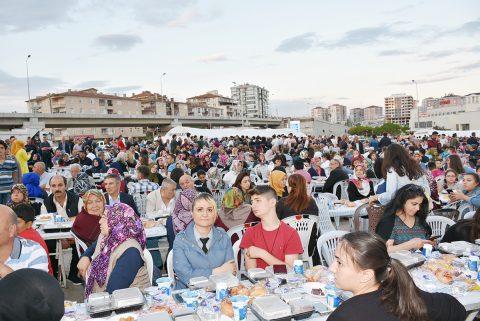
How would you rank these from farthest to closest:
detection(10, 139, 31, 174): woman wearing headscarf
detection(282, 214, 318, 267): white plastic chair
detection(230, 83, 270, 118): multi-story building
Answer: detection(230, 83, 270, 118): multi-story building
detection(10, 139, 31, 174): woman wearing headscarf
detection(282, 214, 318, 267): white plastic chair

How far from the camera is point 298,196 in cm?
488

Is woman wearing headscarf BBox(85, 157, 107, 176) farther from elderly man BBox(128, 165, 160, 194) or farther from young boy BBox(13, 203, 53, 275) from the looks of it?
young boy BBox(13, 203, 53, 275)

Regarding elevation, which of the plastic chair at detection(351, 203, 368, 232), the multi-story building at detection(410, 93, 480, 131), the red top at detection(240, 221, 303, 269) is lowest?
the plastic chair at detection(351, 203, 368, 232)

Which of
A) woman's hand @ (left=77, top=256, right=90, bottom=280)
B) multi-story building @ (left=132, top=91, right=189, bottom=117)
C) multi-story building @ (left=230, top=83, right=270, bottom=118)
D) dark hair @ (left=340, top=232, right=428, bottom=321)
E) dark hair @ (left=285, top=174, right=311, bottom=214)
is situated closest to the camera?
dark hair @ (left=340, top=232, right=428, bottom=321)

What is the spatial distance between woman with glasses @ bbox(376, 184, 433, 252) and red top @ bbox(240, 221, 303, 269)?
94 cm

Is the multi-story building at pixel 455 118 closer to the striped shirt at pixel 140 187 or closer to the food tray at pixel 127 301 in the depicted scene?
the striped shirt at pixel 140 187

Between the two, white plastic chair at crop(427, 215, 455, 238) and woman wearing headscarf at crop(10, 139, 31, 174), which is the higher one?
woman wearing headscarf at crop(10, 139, 31, 174)

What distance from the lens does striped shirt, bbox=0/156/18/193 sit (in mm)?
6554

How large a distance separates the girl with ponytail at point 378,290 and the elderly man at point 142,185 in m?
5.75

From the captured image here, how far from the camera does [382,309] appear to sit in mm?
1742

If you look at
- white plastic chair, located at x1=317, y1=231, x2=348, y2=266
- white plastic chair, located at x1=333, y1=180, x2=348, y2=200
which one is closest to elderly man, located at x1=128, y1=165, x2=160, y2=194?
white plastic chair, located at x1=333, y1=180, x2=348, y2=200

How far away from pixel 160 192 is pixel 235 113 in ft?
394

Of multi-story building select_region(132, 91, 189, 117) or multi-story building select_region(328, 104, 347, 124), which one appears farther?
multi-story building select_region(328, 104, 347, 124)

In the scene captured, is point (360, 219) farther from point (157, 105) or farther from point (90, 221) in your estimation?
point (157, 105)
